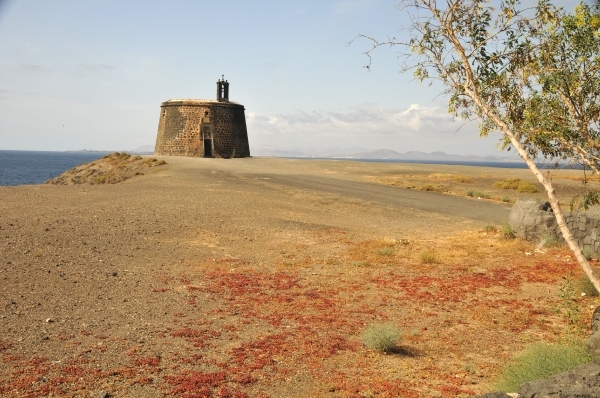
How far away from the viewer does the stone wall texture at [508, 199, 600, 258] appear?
50.5 feet

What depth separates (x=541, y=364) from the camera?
7.02m

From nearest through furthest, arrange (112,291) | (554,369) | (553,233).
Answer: (554,369) < (112,291) < (553,233)

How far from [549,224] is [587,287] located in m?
5.30

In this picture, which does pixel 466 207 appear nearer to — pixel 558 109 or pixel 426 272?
pixel 426 272

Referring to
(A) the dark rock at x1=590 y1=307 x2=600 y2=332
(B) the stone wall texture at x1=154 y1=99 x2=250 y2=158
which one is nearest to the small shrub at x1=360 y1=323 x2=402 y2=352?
(A) the dark rock at x1=590 y1=307 x2=600 y2=332

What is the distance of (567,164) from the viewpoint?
9.05 meters

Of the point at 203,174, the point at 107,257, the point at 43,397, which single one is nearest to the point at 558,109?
the point at 43,397

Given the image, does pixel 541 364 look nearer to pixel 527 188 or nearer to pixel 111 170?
pixel 527 188

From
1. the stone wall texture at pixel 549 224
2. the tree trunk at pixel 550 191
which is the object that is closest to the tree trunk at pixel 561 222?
the tree trunk at pixel 550 191

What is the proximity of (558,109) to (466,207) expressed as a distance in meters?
17.2

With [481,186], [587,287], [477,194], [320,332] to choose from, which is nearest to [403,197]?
[477,194]

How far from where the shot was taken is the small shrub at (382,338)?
8.47 metres

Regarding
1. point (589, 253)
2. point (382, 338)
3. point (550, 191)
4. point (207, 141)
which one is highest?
point (207, 141)

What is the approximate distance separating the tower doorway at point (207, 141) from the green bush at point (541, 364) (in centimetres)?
4570
